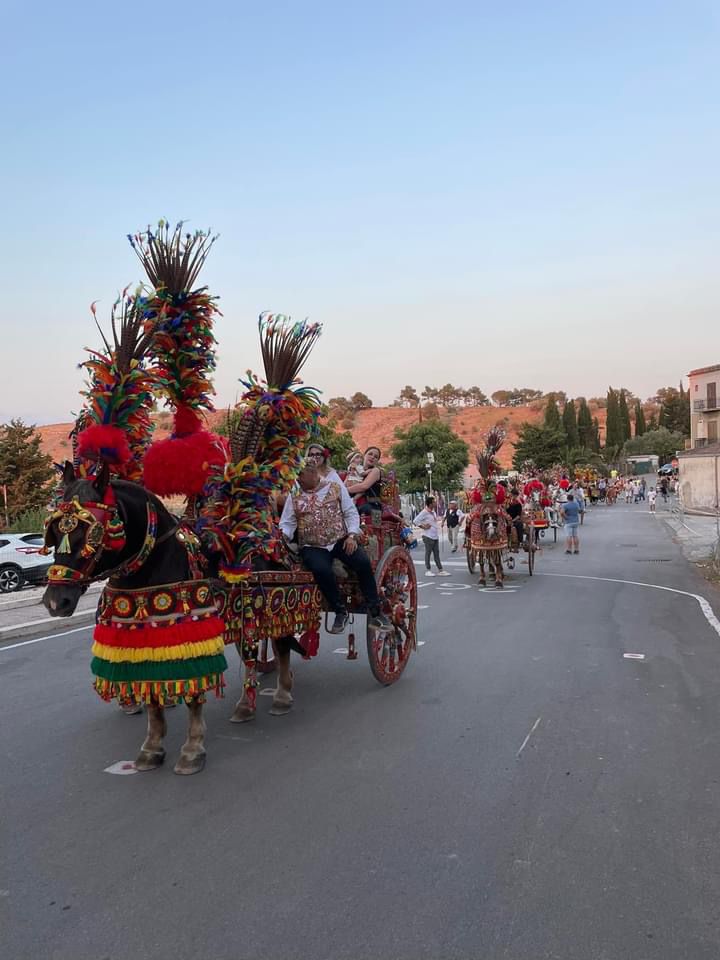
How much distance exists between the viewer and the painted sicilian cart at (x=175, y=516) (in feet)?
13.8

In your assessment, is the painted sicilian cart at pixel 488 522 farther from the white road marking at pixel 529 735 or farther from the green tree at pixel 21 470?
the green tree at pixel 21 470

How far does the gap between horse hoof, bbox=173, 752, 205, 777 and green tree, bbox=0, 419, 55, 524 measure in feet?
72.2

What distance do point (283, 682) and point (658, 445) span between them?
86.7m

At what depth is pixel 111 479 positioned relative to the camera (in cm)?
448

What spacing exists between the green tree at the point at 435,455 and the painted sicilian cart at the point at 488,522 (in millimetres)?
29231

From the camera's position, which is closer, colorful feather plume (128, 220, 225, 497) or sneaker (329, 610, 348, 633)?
colorful feather plume (128, 220, 225, 497)

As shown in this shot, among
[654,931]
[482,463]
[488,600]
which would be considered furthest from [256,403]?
[482,463]

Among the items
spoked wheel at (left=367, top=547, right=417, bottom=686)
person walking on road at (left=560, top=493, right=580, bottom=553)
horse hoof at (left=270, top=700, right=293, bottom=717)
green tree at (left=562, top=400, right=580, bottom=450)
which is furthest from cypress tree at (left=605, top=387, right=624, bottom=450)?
horse hoof at (left=270, top=700, right=293, bottom=717)

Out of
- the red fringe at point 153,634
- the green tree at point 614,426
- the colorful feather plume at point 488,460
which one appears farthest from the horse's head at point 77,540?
the green tree at point 614,426

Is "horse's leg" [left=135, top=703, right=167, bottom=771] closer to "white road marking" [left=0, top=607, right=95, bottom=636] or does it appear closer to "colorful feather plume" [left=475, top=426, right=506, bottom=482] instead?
"white road marking" [left=0, top=607, right=95, bottom=636]

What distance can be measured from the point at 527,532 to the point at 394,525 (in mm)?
8188

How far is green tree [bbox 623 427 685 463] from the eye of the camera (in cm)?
8388

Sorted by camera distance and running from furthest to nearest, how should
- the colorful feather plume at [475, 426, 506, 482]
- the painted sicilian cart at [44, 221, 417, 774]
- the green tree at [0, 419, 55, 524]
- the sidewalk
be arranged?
the green tree at [0, 419, 55, 524], the sidewalk, the colorful feather plume at [475, 426, 506, 482], the painted sicilian cart at [44, 221, 417, 774]

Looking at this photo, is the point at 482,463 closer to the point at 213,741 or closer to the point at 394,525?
the point at 394,525
